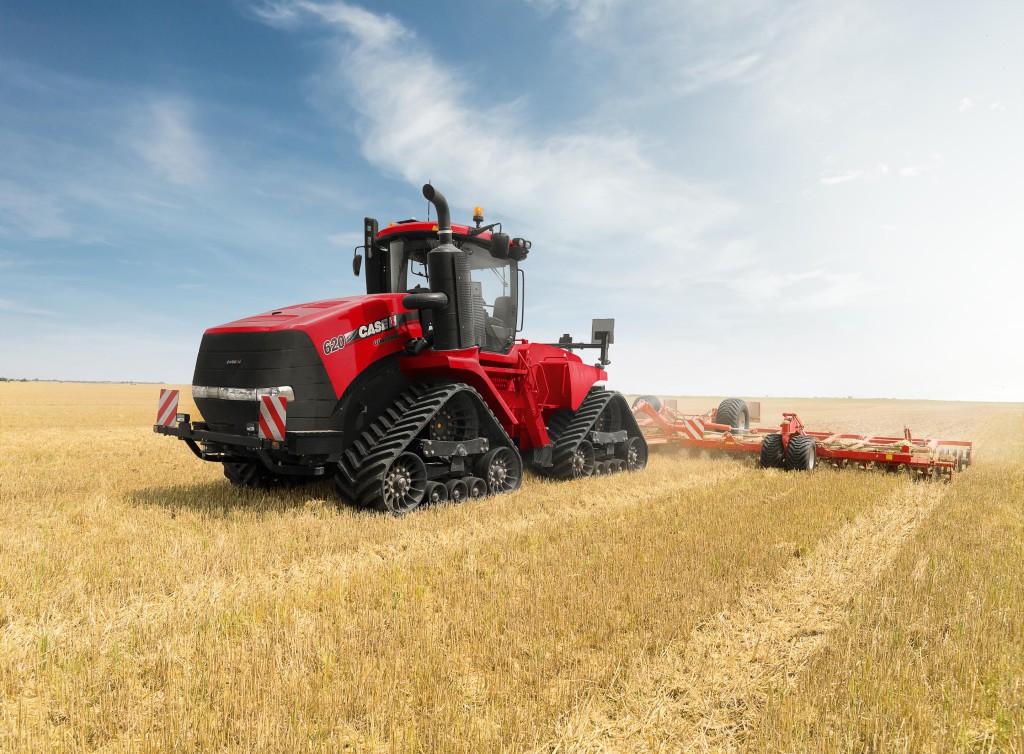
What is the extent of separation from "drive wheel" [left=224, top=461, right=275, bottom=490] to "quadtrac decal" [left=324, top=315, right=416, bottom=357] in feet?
7.68

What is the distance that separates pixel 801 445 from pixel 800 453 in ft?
0.46

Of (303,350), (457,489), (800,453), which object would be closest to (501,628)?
(303,350)

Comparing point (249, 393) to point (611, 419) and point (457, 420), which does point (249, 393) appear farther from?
point (611, 419)

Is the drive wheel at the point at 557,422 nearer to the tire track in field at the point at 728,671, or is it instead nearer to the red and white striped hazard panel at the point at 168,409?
the tire track in field at the point at 728,671

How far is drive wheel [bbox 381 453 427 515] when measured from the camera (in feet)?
20.5

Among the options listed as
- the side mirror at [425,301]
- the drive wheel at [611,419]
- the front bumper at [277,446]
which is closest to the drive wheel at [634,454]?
the drive wheel at [611,419]

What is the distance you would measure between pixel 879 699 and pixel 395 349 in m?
5.41

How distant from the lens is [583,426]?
30.7 ft

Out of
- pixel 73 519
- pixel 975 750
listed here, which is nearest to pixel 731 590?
pixel 975 750

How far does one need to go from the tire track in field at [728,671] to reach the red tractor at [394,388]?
3.58 metres

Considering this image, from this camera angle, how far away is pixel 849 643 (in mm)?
3480

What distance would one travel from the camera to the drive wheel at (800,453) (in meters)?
10.1

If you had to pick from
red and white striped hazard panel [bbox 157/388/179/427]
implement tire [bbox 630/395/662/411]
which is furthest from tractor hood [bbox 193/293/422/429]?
implement tire [bbox 630/395/662/411]

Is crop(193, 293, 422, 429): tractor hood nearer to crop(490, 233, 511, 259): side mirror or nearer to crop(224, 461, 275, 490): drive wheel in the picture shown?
crop(224, 461, 275, 490): drive wheel
